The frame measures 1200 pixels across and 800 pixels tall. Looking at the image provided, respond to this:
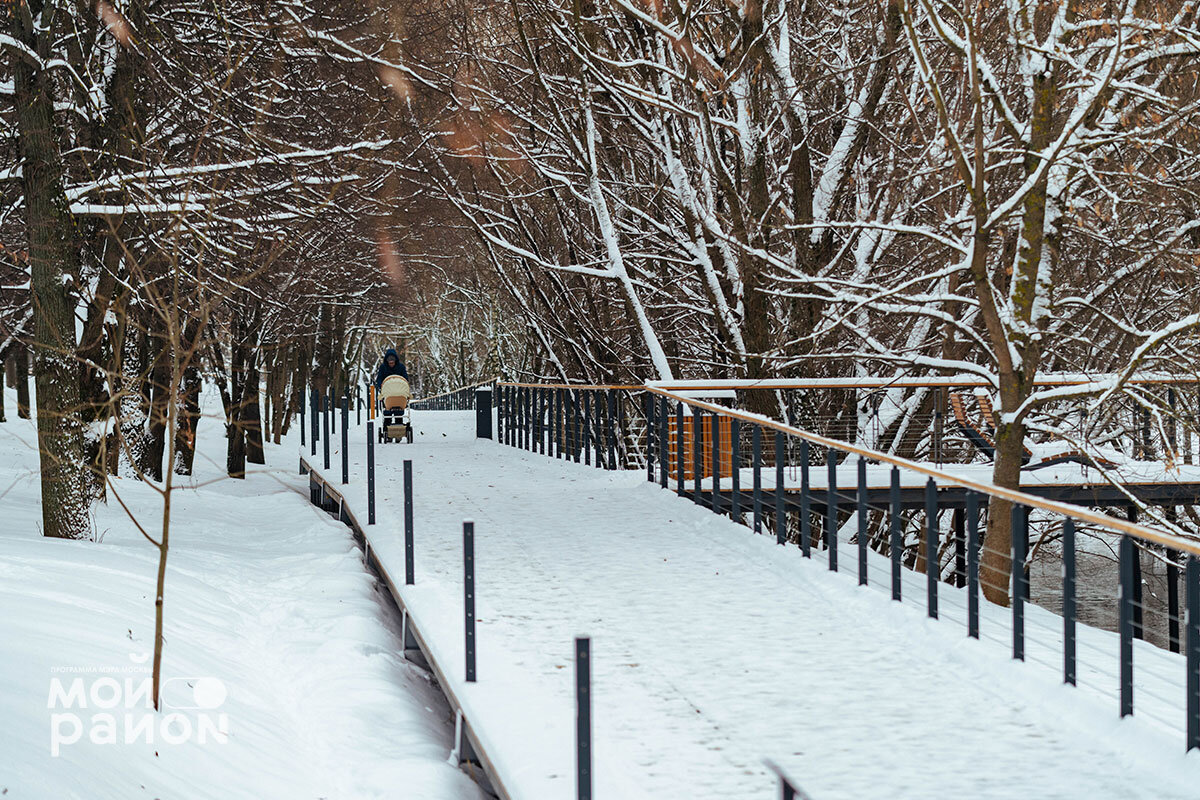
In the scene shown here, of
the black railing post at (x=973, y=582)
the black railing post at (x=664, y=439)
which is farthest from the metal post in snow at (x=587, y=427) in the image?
the black railing post at (x=973, y=582)

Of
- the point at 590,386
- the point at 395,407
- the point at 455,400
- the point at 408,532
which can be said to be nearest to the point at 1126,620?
the point at 408,532

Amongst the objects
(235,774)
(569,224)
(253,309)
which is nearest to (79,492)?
(235,774)

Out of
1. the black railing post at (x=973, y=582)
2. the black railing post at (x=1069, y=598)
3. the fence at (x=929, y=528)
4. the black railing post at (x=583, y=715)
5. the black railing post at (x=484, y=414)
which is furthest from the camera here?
the black railing post at (x=484, y=414)

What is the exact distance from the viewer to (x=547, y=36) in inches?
773

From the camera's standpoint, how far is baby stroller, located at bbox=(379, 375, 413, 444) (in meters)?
25.2

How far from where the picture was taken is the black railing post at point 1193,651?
6.03m

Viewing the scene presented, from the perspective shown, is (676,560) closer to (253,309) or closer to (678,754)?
(678,754)

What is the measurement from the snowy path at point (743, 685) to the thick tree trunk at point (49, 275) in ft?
9.53

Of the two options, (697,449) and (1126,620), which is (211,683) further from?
(697,449)

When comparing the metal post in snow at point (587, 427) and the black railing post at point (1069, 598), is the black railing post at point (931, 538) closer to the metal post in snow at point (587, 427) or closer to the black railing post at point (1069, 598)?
the black railing post at point (1069, 598)

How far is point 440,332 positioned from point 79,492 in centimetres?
6908

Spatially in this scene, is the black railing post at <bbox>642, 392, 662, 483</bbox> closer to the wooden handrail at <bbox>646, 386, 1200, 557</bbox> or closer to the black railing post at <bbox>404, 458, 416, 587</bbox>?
the wooden handrail at <bbox>646, 386, 1200, 557</bbox>

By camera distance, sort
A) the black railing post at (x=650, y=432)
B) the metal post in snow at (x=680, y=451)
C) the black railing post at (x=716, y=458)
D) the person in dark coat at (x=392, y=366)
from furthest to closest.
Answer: the person in dark coat at (x=392, y=366)
the black railing post at (x=650, y=432)
the metal post in snow at (x=680, y=451)
the black railing post at (x=716, y=458)

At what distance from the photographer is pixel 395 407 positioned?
25.9 metres
